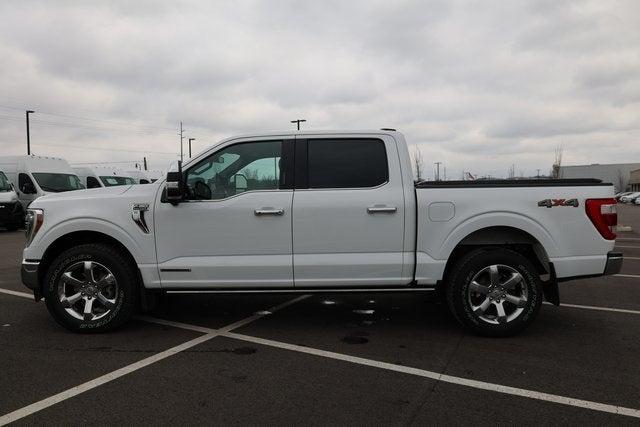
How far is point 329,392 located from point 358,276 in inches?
55.5

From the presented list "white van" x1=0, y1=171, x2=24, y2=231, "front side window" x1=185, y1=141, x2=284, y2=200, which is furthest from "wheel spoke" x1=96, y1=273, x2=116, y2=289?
"white van" x1=0, y1=171, x2=24, y2=231

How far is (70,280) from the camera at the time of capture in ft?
16.3

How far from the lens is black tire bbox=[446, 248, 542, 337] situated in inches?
191

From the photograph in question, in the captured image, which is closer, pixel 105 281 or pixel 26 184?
pixel 105 281

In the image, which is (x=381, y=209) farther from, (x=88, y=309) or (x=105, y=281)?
(x=88, y=309)

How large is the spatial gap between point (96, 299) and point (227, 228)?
1504mm

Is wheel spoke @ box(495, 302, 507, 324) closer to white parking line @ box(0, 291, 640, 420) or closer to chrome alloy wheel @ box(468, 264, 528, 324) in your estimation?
chrome alloy wheel @ box(468, 264, 528, 324)

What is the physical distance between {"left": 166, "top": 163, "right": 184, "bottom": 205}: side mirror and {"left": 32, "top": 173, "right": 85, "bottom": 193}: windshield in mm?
15852

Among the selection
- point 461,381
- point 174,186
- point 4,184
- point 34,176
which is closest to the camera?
point 461,381

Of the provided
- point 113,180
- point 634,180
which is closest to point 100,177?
point 113,180

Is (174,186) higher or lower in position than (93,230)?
higher

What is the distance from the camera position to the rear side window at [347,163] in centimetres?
493

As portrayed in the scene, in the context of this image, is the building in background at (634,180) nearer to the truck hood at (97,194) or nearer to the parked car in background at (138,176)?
the parked car in background at (138,176)

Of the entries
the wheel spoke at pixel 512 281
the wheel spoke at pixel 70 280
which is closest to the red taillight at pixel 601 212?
the wheel spoke at pixel 512 281
